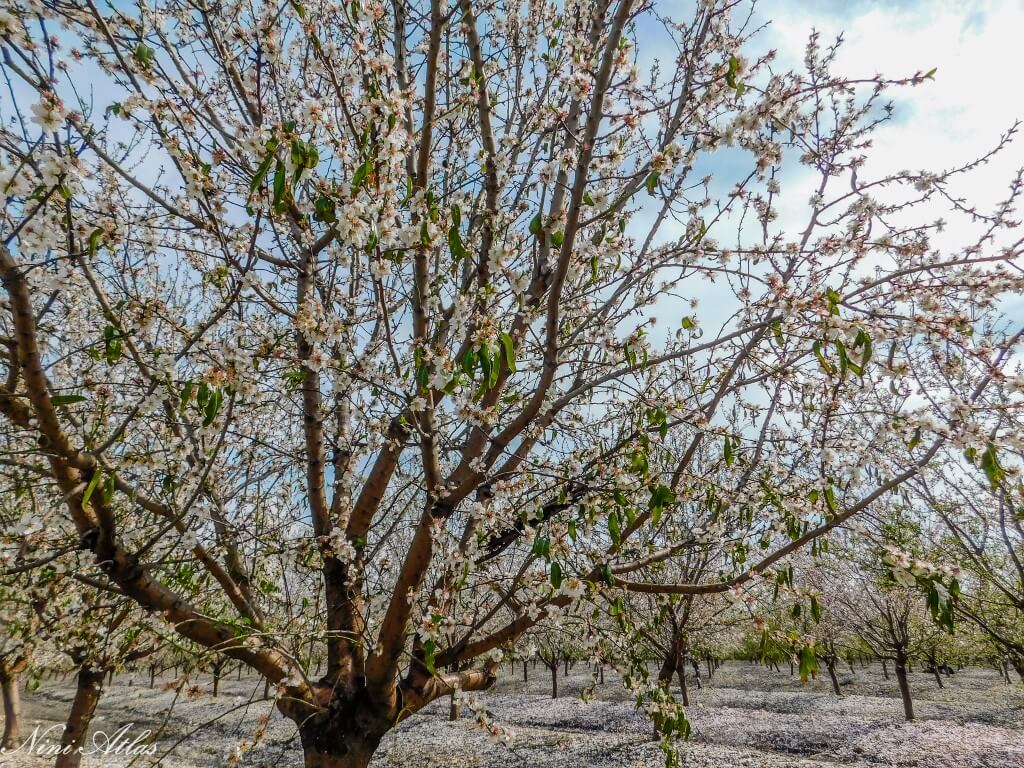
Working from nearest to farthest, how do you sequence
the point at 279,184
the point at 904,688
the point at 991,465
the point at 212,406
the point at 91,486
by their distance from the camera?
1. the point at 279,184
2. the point at 212,406
3. the point at 991,465
4. the point at 91,486
5. the point at 904,688

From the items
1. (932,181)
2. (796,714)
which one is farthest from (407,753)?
(932,181)

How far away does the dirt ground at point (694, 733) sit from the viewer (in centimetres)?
978

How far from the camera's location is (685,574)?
8375 mm

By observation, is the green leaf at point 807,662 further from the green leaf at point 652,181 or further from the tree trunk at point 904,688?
the tree trunk at point 904,688

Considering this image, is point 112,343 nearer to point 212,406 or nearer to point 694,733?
point 212,406

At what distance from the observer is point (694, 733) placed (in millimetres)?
12094

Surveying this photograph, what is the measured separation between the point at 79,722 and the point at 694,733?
11.6 metres

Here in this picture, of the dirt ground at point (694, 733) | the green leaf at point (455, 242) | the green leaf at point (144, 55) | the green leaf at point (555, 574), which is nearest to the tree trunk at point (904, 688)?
the dirt ground at point (694, 733)

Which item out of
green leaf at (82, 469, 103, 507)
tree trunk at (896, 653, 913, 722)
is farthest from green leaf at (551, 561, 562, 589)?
tree trunk at (896, 653, 913, 722)

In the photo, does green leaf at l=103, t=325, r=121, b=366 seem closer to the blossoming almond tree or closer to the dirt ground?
the blossoming almond tree

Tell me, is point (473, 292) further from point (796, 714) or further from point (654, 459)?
point (796, 714)

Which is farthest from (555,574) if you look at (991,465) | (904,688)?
(904,688)

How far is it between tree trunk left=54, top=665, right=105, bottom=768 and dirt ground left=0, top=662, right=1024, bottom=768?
403mm

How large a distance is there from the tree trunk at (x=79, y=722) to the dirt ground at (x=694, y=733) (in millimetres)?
403
